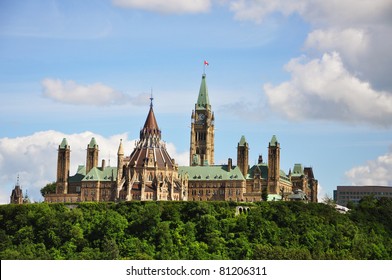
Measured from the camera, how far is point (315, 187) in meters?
197

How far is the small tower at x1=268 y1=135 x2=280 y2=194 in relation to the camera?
598 ft

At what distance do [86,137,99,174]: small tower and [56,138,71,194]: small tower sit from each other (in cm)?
363

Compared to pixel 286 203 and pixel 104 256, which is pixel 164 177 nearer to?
pixel 286 203

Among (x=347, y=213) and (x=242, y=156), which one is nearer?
(x=347, y=213)

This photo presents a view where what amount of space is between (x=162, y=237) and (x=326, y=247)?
22.2 meters

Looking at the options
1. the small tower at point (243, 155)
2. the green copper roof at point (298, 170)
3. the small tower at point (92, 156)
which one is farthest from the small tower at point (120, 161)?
the green copper roof at point (298, 170)

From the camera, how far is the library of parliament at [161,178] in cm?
17600

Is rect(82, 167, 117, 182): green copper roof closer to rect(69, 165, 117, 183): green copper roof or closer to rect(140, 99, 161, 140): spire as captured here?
rect(69, 165, 117, 183): green copper roof

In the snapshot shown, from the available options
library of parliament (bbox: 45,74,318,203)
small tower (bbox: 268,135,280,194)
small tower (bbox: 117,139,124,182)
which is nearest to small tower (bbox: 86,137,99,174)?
library of parliament (bbox: 45,74,318,203)

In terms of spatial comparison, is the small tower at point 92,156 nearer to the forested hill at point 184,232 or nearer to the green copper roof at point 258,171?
the green copper roof at point 258,171

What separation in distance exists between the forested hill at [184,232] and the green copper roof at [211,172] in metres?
28.5

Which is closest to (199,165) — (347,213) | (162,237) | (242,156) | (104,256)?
(242,156)

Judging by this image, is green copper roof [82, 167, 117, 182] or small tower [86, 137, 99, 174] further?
small tower [86, 137, 99, 174]

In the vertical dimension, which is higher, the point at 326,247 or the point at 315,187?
the point at 315,187
